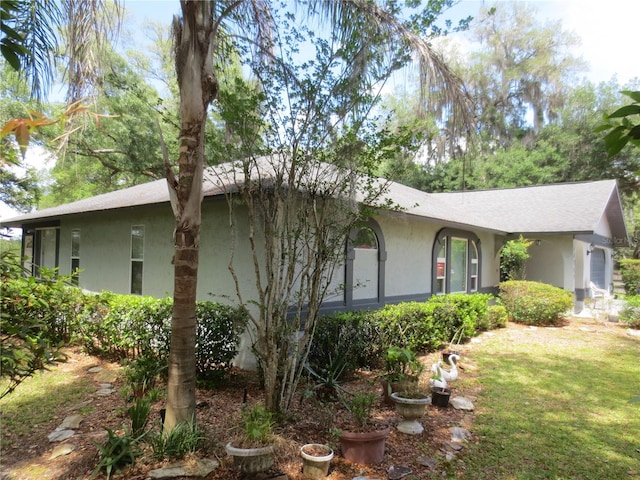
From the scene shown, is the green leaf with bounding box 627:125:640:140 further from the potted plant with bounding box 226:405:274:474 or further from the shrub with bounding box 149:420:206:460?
the shrub with bounding box 149:420:206:460

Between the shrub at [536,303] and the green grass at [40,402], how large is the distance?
39.4ft

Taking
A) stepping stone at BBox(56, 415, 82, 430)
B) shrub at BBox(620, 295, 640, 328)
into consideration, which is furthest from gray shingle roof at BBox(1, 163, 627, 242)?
stepping stone at BBox(56, 415, 82, 430)

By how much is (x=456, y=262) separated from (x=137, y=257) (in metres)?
10.0

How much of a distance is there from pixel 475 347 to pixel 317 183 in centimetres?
667

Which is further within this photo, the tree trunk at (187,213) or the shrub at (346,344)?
the shrub at (346,344)

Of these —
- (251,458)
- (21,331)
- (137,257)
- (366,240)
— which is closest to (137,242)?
(137,257)

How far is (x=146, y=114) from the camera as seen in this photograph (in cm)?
1744

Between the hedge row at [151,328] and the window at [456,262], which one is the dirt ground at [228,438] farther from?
the window at [456,262]

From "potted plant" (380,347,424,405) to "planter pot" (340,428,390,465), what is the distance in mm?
1167

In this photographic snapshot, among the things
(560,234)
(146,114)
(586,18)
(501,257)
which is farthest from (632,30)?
(146,114)

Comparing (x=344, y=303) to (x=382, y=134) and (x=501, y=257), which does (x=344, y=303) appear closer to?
(x=382, y=134)

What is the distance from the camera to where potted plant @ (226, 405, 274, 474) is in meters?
3.29

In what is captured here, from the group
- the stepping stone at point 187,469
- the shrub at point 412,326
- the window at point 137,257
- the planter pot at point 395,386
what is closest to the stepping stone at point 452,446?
the planter pot at point 395,386

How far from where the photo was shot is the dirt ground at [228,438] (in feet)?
11.6
